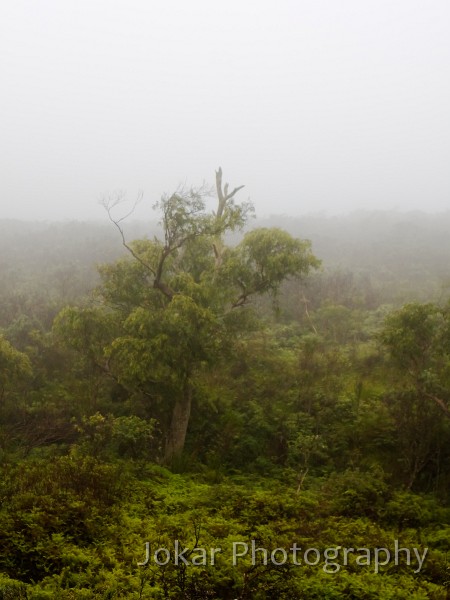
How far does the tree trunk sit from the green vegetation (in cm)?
3

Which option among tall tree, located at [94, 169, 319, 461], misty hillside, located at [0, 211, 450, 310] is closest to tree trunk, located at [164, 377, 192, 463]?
tall tree, located at [94, 169, 319, 461]

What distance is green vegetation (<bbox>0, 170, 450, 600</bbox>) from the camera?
561 cm

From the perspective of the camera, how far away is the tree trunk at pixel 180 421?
422 inches

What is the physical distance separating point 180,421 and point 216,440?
0.95 m

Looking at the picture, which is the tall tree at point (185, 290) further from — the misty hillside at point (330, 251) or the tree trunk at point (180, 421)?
the misty hillside at point (330, 251)

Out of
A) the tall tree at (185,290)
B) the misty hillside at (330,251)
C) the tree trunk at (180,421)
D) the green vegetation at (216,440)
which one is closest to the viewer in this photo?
the green vegetation at (216,440)

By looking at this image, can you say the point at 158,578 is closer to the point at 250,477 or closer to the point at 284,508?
the point at 284,508

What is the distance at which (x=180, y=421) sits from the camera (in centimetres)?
1089

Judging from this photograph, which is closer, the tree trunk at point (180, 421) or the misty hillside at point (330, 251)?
the tree trunk at point (180, 421)

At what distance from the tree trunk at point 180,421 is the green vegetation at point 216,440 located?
0.11ft

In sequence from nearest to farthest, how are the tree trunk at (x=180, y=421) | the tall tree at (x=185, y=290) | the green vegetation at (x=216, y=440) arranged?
the green vegetation at (x=216, y=440), the tall tree at (x=185, y=290), the tree trunk at (x=180, y=421)

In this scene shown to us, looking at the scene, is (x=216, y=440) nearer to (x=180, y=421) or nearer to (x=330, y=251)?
(x=180, y=421)

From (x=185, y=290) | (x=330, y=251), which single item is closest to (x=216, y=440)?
(x=185, y=290)

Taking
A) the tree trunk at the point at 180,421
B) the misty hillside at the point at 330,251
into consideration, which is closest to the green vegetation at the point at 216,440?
the tree trunk at the point at 180,421
